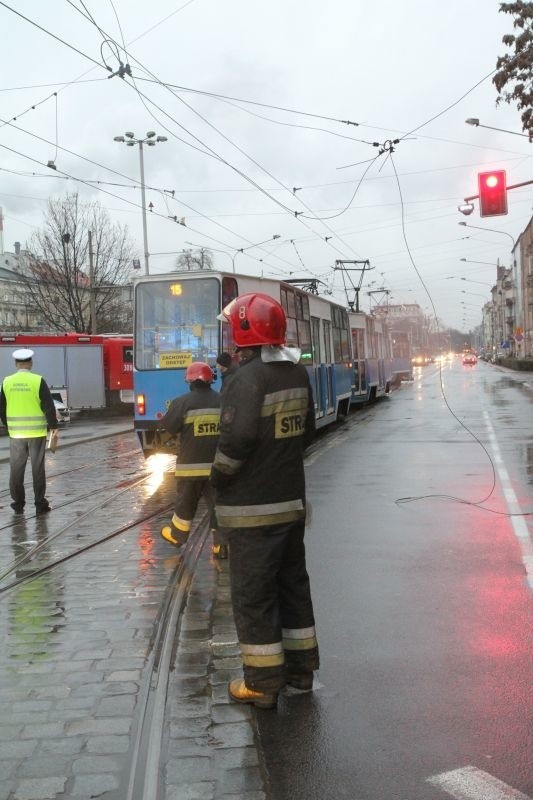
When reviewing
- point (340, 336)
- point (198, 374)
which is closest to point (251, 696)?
point (198, 374)

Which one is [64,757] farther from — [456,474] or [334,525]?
[456,474]

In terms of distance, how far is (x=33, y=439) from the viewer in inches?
365

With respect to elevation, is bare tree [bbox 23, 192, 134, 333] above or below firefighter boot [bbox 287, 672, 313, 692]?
above

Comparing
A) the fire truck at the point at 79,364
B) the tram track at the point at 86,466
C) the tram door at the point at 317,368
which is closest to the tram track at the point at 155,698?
the tram track at the point at 86,466

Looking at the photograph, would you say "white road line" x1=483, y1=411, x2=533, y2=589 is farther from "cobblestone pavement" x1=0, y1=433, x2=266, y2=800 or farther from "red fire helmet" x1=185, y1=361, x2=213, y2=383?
"red fire helmet" x1=185, y1=361, x2=213, y2=383

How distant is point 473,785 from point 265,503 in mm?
1499

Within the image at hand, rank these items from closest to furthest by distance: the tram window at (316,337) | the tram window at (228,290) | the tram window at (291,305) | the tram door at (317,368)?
1. the tram window at (228,290)
2. the tram window at (291,305)
3. the tram door at (317,368)
4. the tram window at (316,337)

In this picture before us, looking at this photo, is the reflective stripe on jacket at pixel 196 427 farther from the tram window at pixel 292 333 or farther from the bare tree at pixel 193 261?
the bare tree at pixel 193 261

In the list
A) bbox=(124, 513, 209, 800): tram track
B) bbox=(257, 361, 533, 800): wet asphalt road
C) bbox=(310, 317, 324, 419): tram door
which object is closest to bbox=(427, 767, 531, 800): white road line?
bbox=(257, 361, 533, 800): wet asphalt road

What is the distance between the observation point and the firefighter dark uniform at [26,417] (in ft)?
30.2

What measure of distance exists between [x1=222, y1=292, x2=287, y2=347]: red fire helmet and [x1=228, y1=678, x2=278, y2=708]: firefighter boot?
1.69 metres

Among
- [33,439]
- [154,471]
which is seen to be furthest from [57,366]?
[33,439]

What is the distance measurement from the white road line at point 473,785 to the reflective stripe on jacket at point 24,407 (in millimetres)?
7083

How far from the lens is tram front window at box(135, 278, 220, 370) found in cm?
1266
